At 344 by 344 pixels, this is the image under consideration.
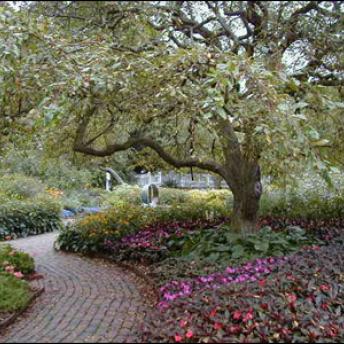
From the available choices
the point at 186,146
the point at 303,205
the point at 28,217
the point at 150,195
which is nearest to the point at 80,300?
the point at 186,146

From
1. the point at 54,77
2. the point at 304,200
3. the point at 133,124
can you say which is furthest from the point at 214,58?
the point at 304,200

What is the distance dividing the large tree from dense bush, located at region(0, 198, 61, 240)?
5.64m

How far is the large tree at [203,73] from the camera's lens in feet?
11.4

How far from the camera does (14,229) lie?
11391 millimetres

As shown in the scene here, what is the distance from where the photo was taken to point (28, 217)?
12.0 metres

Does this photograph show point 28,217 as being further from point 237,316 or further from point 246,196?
point 237,316

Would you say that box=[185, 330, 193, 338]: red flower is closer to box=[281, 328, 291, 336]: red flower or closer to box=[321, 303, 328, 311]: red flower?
box=[281, 328, 291, 336]: red flower

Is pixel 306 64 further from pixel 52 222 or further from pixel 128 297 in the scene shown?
pixel 52 222

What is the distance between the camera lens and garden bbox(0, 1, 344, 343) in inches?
133

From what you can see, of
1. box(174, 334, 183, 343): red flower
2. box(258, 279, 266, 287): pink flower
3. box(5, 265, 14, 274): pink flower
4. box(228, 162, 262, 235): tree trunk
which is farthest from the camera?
box(228, 162, 262, 235): tree trunk

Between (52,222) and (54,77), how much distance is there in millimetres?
9370

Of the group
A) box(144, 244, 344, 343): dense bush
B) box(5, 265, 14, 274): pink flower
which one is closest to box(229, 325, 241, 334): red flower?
box(144, 244, 344, 343): dense bush

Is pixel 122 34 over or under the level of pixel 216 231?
over

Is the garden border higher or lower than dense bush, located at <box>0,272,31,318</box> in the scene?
lower
